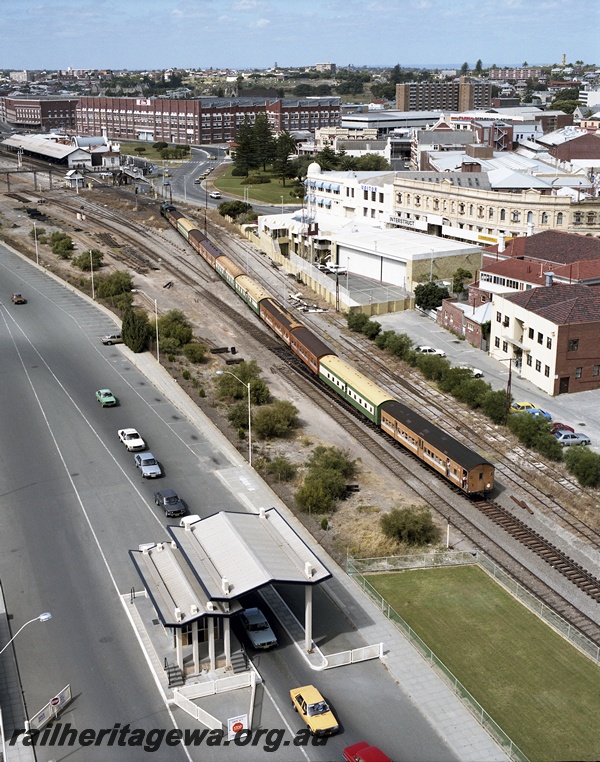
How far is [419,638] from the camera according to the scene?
36562 mm

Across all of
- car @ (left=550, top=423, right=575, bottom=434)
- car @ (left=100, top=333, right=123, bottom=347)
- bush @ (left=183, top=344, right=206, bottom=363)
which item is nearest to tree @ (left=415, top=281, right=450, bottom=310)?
bush @ (left=183, top=344, right=206, bottom=363)

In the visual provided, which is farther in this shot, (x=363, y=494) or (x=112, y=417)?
(x=112, y=417)

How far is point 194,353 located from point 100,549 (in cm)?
3133

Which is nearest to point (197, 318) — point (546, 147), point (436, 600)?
point (436, 600)

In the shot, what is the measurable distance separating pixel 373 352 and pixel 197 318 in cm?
1849

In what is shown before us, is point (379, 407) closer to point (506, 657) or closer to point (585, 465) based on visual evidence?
point (585, 465)

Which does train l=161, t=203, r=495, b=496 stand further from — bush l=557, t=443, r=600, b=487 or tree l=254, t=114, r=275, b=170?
tree l=254, t=114, r=275, b=170

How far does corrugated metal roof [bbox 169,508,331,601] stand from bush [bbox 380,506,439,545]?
293 inches

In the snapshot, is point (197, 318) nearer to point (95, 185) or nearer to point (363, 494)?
point (363, 494)

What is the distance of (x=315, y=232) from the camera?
107812mm

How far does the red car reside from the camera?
94.8ft

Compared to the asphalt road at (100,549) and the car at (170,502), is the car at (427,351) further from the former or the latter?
the car at (170,502)

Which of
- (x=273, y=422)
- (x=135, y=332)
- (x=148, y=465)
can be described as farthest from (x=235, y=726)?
(x=135, y=332)

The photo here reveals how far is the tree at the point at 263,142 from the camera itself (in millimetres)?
166250
